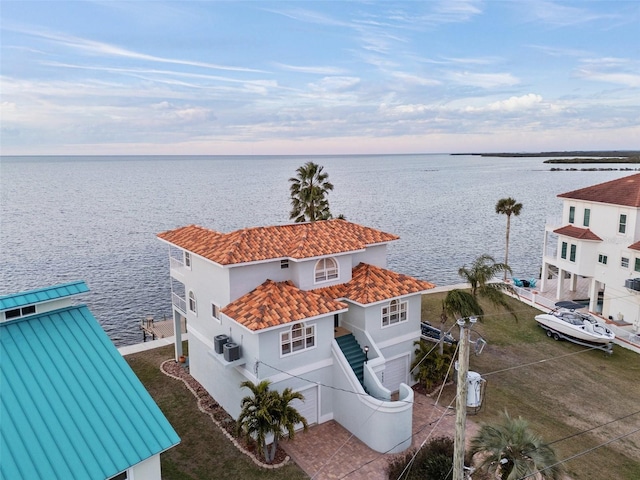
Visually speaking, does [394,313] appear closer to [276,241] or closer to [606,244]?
[276,241]

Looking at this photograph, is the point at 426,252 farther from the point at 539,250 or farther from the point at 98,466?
the point at 98,466

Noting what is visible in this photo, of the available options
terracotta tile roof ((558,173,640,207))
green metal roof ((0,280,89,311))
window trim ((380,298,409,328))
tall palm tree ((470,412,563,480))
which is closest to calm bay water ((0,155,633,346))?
terracotta tile roof ((558,173,640,207))

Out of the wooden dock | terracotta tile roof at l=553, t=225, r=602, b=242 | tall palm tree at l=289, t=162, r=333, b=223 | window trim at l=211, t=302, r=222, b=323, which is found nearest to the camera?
window trim at l=211, t=302, r=222, b=323

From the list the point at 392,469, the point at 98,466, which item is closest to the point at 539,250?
the point at 392,469

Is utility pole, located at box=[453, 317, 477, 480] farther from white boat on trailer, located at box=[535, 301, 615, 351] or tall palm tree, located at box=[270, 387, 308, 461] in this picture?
white boat on trailer, located at box=[535, 301, 615, 351]

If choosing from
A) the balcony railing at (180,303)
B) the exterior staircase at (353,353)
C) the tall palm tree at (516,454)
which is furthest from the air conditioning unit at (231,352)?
the tall palm tree at (516,454)

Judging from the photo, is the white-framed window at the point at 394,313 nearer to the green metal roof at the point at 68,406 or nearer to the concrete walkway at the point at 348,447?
the concrete walkway at the point at 348,447

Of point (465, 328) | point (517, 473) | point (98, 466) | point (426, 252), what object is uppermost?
point (465, 328)
